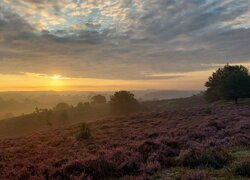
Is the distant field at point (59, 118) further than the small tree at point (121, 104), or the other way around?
the distant field at point (59, 118)

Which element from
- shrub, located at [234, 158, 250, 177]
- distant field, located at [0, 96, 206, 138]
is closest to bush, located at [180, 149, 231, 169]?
shrub, located at [234, 158, 250, 177]

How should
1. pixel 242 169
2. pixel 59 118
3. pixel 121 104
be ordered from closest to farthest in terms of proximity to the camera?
pixel 242 169 → pixel 121 104 → pixel 59 118

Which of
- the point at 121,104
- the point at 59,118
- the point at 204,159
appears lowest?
the point at 59,118

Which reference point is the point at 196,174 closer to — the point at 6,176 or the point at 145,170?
the point at 145,170

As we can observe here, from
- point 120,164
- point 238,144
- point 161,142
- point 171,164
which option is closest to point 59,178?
point 120,164

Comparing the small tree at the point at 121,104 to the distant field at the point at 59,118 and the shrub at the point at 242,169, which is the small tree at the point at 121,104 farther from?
the shrub at the point at 242,169

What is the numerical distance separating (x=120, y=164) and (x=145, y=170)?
4.90ft

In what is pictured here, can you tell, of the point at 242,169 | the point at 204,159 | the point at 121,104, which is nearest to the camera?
the point at 242,169

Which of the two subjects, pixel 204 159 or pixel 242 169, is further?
pixel 204 159

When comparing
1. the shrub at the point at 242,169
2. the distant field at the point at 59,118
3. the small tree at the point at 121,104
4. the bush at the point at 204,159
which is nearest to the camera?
the shrub at the point at 242,169

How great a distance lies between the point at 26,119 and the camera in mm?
127375

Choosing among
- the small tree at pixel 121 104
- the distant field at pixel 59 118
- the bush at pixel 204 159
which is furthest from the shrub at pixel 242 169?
the distant field at pixel 59 118

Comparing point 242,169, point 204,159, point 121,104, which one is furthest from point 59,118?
point 242,169

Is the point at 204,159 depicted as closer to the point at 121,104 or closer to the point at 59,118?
the point at 121,104
